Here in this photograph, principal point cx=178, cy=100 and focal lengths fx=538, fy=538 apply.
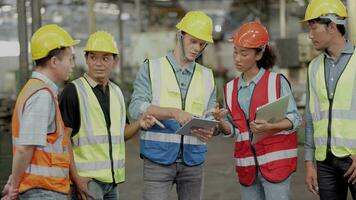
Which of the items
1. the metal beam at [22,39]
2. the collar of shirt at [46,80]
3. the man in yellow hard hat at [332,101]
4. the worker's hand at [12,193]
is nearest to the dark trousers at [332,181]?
the man in yellow hard hat at [332,101]

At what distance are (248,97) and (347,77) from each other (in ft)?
1.71

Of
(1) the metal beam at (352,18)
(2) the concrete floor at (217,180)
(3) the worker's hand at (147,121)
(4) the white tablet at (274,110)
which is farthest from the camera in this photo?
(2) the concrete floor at (217,180)

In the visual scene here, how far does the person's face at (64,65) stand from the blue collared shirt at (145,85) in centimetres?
44

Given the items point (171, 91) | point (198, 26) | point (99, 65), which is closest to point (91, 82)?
point (99, 65)

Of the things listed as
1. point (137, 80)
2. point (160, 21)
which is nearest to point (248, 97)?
point (137, 80)

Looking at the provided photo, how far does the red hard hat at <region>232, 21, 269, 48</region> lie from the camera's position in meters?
2.89

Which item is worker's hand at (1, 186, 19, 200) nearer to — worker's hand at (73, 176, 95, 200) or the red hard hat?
worker's hand at (73, 176, 95, 200)

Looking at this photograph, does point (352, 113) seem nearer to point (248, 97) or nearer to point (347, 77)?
point (347, 77)

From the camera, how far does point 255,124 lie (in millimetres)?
2771

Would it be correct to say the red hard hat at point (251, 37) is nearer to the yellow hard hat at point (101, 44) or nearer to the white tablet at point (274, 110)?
the white tablet at point (274, 110)

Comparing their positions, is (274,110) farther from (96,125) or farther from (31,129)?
(31,129)

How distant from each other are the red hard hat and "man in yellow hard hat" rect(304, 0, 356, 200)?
25 cm

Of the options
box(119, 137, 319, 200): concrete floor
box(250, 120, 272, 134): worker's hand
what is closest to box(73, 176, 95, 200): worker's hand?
box(250, 120, 272, 134): worker's hand

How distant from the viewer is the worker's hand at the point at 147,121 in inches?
109
